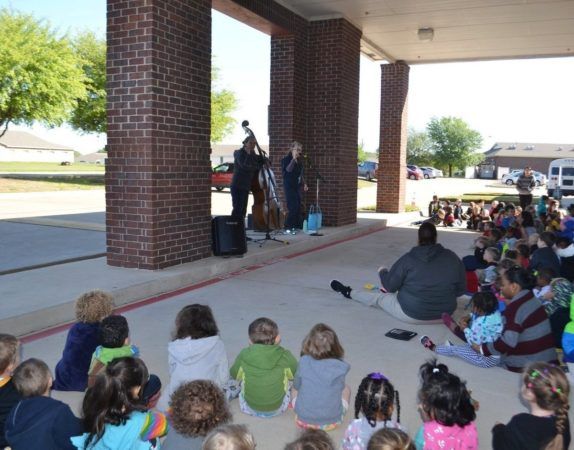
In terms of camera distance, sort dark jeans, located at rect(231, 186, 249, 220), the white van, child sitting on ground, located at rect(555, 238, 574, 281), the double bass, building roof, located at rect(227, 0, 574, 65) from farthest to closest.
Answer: the white van → building roof, located at rect(227, 0, 574, 65) → the double bass → dark jeans, located at rect(231, 186, 249, 220) → child sitting on ground, located at rect(555, 238, 574, 281)

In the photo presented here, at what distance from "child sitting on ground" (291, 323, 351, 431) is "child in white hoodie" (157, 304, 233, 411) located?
616mm

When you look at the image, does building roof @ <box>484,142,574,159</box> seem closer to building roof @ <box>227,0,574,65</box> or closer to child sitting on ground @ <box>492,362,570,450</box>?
building roof @ <box>227,0,574,65</box>

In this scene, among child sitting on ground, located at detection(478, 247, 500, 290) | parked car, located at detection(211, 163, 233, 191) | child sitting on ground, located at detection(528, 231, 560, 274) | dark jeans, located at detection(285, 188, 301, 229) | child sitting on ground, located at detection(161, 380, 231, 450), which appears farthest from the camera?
parked car, located at detection(211, 163, 233, 191)

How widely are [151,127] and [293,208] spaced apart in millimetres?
5208

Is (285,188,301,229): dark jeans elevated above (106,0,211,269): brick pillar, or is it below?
below

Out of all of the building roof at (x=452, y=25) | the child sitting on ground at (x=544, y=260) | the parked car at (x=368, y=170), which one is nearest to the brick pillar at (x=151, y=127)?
the building roof at (x=452, y=25)

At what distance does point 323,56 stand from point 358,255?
5.40 meters

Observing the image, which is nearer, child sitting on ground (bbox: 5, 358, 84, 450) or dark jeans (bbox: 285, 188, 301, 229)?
child sitting on ground (bbox: 5, 358, 84, 450)

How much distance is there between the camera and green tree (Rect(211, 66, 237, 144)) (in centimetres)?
4278

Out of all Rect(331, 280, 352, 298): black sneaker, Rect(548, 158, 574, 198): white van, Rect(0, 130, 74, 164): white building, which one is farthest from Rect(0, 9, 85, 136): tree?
Rect(0, 130, 74, 164): white building

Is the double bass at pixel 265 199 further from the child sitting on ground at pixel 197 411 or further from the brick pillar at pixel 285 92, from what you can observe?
the child sitting on ground at pixel 197 411

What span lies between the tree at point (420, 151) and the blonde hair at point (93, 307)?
92124 millimetres

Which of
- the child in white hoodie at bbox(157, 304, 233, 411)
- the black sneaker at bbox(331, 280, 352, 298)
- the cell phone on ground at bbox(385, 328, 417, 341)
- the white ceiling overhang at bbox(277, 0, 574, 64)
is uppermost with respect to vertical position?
the white ceiling overhang at bbox(277, 0, 574, 64)

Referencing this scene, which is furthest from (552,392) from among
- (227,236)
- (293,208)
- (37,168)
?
(37,168)
